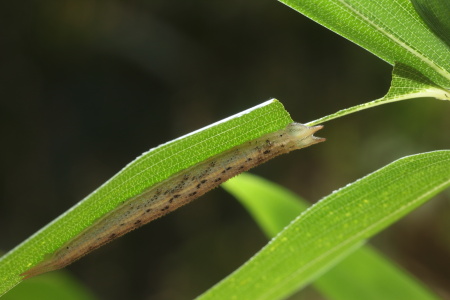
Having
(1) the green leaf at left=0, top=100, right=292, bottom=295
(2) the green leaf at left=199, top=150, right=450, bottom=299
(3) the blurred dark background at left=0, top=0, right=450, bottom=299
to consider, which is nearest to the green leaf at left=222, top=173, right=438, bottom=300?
(2) the green leaf at left=199, top=150, right=450, bottom=299

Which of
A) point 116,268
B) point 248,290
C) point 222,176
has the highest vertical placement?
point 116,268

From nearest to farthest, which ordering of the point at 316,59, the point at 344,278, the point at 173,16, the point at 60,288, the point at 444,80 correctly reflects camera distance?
1. the point at 444,80
2. the point at 344,278
3. the point at 60,288
4. the point at 173,16
5. the point at 316,59

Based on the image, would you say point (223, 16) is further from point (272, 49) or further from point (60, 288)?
point (60, 288)

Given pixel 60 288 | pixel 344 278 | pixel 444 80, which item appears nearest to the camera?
pixel 444 80

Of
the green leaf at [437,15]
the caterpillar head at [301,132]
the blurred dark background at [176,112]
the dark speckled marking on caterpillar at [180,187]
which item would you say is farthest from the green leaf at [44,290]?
the blurred dark background at [176,112]

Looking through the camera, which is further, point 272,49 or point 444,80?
point 272,49

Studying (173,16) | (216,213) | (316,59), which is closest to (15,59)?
(173,16)

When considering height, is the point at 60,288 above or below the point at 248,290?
above
